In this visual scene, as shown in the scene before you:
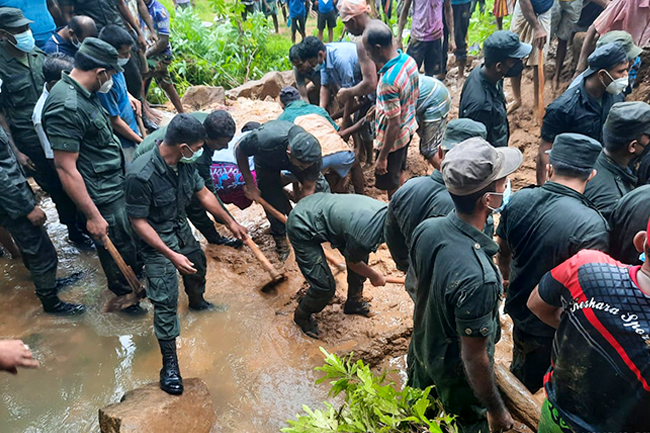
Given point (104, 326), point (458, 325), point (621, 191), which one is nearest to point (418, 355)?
point (458, 325)

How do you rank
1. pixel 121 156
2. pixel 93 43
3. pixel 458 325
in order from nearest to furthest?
pixel 458 325 → pixel 93 43 → pixel 121 156

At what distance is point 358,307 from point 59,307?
2.58 metres

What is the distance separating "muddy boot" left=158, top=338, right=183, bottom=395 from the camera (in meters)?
3.12

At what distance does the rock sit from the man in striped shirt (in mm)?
4358

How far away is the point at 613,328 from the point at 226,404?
103 inches

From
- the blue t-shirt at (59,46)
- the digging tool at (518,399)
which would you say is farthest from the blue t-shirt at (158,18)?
the digging tool at (518,399)

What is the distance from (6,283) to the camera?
174 inches

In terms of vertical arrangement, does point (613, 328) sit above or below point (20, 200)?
above

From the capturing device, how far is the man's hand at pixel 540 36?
5879mm

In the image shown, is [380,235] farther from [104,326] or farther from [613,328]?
[104,326]

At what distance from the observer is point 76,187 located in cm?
349

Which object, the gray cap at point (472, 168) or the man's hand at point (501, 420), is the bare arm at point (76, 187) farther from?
the man's hand at point (501, 420)

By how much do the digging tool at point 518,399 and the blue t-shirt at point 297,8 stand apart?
9554 mm

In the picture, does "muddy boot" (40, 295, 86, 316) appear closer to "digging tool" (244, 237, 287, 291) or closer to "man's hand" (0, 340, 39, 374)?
"digging tool" (244, 237, 287, 291)
